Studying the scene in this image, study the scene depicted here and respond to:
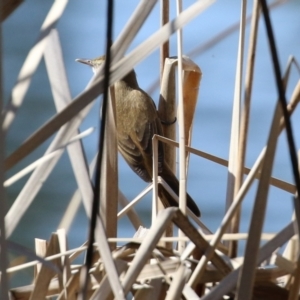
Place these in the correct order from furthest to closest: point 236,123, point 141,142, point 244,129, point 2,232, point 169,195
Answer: point 141,142
point 169,195
point 236,123
point 244,129
point 2,232

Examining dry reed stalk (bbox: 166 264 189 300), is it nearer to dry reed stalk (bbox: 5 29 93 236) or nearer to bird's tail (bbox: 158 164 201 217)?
dry reed stalk (bbox: 5 29 93 236)

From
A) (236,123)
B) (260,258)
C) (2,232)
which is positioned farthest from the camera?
(236,123)

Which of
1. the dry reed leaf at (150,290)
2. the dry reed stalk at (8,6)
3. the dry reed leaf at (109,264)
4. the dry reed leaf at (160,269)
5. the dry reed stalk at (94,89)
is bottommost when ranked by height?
the dry reed leaf at (150,290)

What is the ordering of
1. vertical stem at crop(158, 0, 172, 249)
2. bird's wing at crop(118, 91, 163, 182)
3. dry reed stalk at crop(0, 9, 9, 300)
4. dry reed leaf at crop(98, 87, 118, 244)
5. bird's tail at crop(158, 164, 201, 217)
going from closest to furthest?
dry reed stalk at crop(0, 9, 9, 300) → dry reed leaf at crop(98, 87, 118, 244) → vertical stem at crop(158, 0, 172, 249) → bird's tail at crop(158, 164, 201, 217) → bird's wing at crop(118, 91, 163, 182)

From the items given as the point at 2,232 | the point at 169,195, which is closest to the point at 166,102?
the point at 169,195

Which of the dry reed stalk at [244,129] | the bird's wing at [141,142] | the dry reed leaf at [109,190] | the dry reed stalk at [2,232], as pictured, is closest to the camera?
the dry reed stalk at [2,232]

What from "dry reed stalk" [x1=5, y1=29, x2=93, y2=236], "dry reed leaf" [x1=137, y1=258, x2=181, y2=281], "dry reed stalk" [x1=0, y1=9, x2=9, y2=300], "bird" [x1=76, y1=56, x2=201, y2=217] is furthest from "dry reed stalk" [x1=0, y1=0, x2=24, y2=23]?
"bird" [x1=76, y1=56, x2=201, y2=217]

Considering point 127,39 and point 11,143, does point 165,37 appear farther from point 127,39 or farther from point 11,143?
point 11,143

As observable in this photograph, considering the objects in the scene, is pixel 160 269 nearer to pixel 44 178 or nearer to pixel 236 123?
pixel 44 178

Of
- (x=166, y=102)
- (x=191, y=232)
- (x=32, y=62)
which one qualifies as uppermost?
(x=32, y=62)

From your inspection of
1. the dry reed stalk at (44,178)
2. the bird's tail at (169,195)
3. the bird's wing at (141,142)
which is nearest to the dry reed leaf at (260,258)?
the dry reed stalk at (44,178)

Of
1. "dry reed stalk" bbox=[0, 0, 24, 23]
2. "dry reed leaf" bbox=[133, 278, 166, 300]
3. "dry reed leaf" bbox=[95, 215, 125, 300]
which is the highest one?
"dry reed stalk" bbox=[0, 0, 24, 23]

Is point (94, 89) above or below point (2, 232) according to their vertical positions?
above

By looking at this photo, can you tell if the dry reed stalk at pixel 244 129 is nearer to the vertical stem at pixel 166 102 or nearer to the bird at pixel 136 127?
the vertical stem at pixel 166 102
